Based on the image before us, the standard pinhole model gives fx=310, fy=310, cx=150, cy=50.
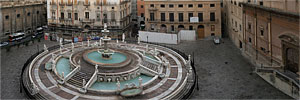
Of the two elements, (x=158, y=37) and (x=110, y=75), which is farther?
(x=158, y=37)

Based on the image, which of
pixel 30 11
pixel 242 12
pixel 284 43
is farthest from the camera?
pixel 30 11

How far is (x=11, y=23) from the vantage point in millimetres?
66750

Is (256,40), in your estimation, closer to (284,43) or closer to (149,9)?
(284,43)

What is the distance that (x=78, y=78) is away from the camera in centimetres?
3647

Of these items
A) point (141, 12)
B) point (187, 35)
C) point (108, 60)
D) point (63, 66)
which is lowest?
point (63, 66)

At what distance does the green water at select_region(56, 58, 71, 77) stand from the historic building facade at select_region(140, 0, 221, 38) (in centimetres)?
2469

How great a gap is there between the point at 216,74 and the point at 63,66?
2073 cm

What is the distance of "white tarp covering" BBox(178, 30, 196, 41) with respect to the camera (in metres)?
62.7

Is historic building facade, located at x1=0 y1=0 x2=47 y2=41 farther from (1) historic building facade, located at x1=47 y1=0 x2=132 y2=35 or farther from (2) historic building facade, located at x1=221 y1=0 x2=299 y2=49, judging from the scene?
(2) historic building facade, located at x1=221 y1=0 x2=299 y2=49

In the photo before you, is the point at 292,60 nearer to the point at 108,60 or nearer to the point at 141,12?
the point at 108,60

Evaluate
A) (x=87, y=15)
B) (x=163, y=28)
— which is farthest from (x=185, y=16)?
(x=87, y=15)

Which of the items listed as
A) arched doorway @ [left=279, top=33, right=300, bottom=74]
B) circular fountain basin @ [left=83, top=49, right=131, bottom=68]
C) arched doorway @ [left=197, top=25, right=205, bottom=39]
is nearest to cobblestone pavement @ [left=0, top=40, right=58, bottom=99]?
circular fountain basin @ [left=83, top=49, right=131, bottom=68]

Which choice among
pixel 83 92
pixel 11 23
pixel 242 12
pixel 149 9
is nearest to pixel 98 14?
pixel 149 9

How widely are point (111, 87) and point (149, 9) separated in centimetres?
3270
